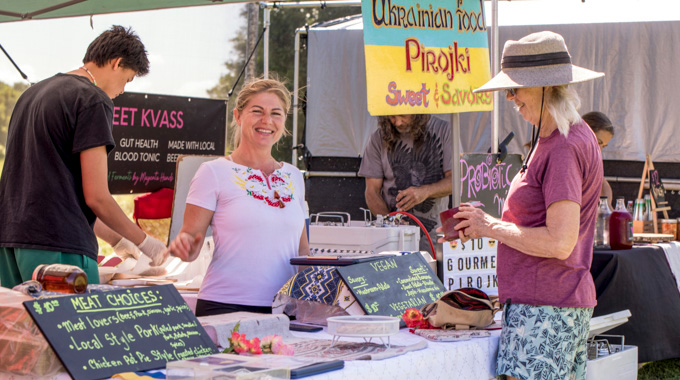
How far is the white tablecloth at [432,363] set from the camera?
70.6 inches

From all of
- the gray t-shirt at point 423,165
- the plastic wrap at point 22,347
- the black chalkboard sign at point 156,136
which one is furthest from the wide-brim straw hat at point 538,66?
the black chalkboard sign at point 156,136

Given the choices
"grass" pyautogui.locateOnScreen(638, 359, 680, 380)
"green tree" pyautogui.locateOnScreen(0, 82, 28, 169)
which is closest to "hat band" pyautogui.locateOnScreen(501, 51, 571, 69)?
"grass" pyautogui.locateOnScreen(638, 359, 680, 380)

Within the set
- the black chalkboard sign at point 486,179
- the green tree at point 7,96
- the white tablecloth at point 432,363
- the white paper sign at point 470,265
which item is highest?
the green tree at point 7,96

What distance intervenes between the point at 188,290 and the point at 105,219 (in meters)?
0.95

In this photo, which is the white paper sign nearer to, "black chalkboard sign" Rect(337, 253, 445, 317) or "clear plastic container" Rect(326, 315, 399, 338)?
"black chalkboard sign" Rect(337, 253, 445, 317)

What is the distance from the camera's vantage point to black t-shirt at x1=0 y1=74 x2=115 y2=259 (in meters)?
2.58

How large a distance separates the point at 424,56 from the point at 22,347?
8.26 ft

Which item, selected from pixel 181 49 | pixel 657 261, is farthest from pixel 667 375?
pixel 181 49

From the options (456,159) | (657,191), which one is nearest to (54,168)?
(456,159)

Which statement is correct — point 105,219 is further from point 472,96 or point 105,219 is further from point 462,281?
point 472,96

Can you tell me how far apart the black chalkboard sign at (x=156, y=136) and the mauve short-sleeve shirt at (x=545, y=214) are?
3.57 m

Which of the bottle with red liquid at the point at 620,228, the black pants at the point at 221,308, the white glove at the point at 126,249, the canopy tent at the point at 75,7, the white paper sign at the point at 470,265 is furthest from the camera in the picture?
the canopy tent at the point at 75,7

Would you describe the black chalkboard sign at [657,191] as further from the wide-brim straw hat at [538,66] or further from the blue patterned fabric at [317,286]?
the blue patterned fabric at [317,286]

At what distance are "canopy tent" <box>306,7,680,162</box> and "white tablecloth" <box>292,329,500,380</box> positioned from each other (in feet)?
14.5
